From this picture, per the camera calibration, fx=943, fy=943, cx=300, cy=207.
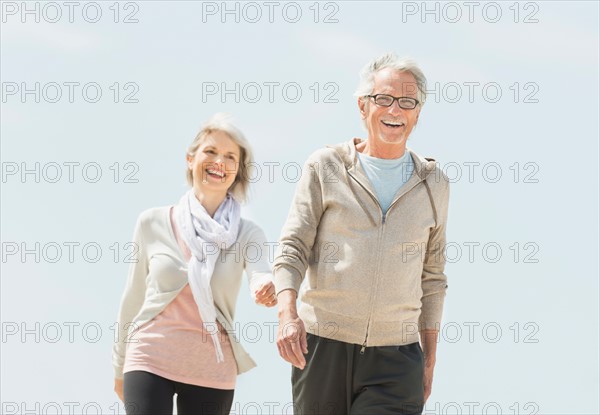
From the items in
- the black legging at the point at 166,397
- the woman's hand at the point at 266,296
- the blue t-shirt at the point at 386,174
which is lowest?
the black legging at the point at 166,397

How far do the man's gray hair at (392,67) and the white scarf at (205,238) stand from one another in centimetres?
122

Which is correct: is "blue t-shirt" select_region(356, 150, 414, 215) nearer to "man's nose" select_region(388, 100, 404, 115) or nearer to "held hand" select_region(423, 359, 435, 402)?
"man's nose" select_region(388, 100, 404, 115)

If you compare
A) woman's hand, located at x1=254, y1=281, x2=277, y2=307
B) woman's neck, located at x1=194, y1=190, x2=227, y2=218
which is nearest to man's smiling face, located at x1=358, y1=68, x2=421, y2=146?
woman's hand, located at x1=254, y1=281, x2=277, y2=307

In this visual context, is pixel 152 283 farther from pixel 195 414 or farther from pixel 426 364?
pixel 426 364

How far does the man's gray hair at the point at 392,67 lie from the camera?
4207 mm

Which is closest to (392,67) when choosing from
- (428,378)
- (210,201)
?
(428,378)

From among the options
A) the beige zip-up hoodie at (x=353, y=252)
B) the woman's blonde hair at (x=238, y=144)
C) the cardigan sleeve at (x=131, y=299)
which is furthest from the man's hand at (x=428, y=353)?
the cardigan sleeve at (x=131, y=299)

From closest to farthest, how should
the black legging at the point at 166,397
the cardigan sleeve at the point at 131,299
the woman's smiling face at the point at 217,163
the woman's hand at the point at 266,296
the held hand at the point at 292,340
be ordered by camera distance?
the held hand at the point at 292,340 → the black legging at the point at 166,397 → the woman's hand at the point at 266,296 → the cardigan sleeve at the point at 131,299 → the woman's smiling face at the point at 217,163

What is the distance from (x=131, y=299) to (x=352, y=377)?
1.57 m

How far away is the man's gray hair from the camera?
421 cm

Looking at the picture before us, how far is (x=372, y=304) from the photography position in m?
4.03

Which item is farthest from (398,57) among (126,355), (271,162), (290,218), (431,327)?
(126,355)

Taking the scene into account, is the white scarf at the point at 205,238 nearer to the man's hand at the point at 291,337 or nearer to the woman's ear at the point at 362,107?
the man's hand at the point at 291,337

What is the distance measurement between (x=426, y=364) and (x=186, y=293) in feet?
4.41
